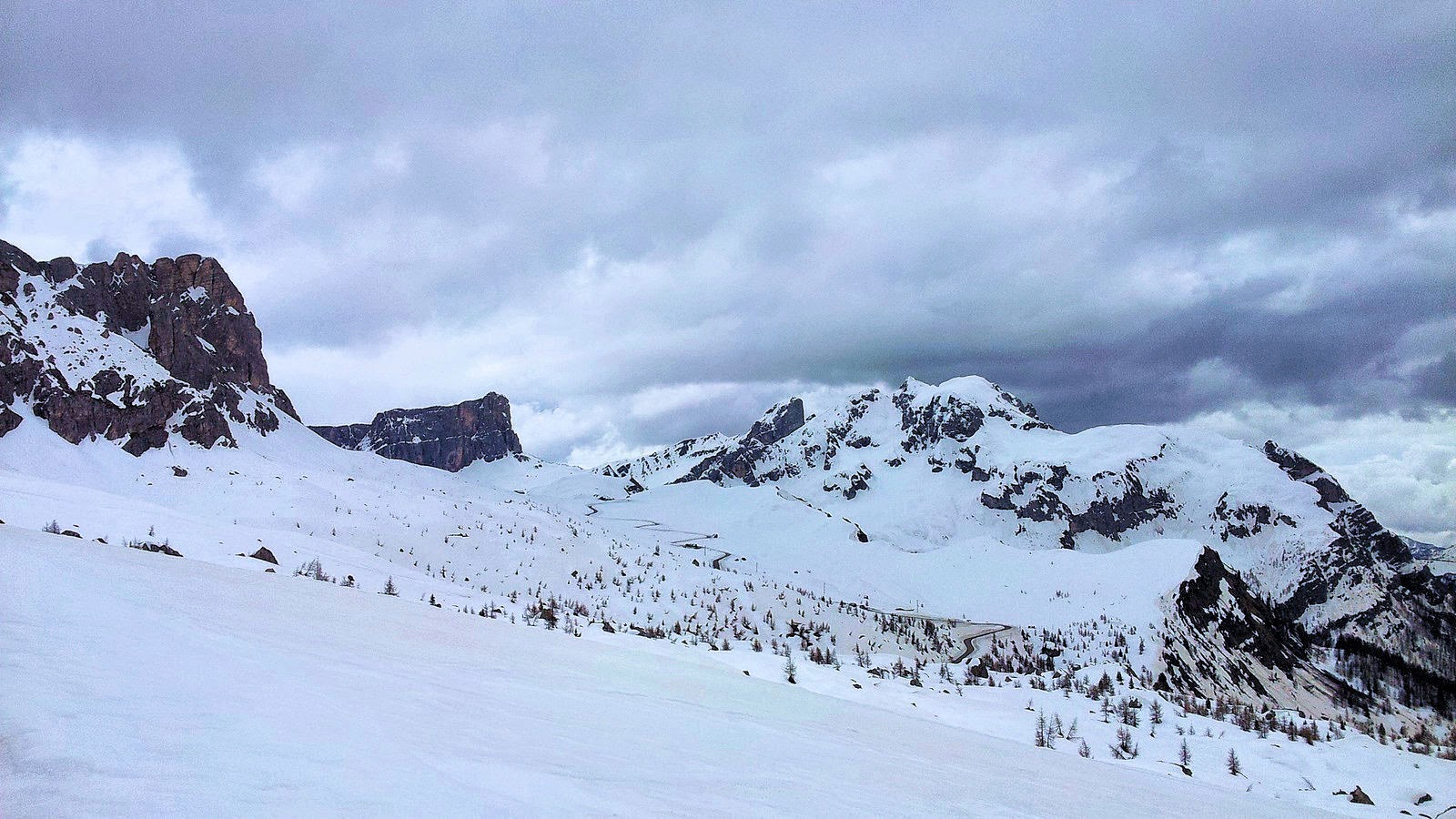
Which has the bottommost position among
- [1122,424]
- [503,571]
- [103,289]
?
[503,571]

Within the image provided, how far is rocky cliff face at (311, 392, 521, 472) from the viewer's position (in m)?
144

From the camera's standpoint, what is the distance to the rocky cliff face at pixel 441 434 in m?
144

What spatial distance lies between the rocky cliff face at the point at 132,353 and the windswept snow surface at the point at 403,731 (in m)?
43.8

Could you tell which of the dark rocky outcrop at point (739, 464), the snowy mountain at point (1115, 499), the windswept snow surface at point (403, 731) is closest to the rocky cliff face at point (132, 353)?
the windswept snow surface at point (403, 731)

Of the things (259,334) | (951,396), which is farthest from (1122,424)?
(259,334)

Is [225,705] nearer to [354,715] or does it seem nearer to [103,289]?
[354,715]

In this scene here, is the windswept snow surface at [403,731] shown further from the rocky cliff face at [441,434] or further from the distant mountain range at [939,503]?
the rocky cliff face at [441,434]

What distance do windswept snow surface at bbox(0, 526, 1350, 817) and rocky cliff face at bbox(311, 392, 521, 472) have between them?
142 metres

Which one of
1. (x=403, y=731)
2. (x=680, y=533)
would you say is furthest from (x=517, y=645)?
(x=680, y=533)

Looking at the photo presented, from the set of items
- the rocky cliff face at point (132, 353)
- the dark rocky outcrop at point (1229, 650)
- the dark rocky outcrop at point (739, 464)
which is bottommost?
the dark rocky outcrop at point (1229, 650)

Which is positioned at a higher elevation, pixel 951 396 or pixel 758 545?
pixel 951 396

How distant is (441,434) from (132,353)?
100127mm

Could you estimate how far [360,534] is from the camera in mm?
21828

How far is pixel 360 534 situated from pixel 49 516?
9.84 metres
